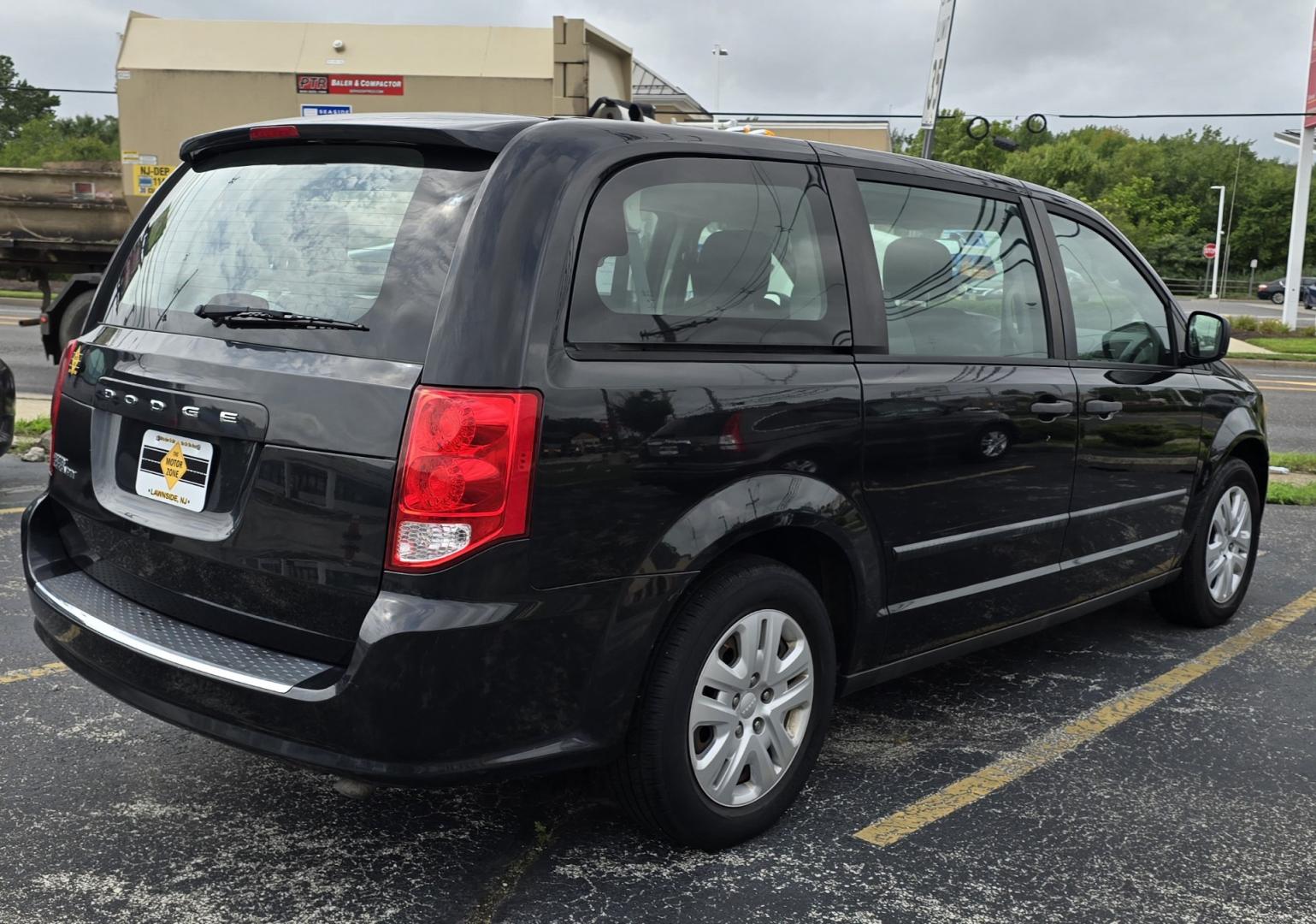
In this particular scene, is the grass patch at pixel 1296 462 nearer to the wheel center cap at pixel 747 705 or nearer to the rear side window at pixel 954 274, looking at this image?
the rear side window at pixel 954 274

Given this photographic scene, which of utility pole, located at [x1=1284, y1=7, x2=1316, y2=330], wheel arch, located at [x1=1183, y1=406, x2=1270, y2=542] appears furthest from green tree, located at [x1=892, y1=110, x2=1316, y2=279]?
wheel arch, located at [x1=1183, y1=406, x2=1270, y2=542]

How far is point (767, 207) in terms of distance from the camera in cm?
314

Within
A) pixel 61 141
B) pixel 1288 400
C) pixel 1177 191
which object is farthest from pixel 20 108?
pixel 1288 400

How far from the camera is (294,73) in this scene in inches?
Answer: 499

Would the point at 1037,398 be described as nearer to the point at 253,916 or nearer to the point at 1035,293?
the point at 1035,293

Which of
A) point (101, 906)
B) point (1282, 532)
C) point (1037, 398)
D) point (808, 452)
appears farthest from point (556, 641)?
point (1282, 532)

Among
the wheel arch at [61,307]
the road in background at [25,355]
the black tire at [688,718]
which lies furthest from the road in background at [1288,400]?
the road in background at [25,355]

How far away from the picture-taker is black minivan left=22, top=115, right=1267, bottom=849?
248 centimetres

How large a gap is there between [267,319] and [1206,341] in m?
3.64

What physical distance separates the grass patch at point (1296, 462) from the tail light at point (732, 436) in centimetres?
782

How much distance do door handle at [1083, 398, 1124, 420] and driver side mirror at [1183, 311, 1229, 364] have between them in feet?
2.27

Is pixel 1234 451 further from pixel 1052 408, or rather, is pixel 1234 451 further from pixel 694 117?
pixel 694 117

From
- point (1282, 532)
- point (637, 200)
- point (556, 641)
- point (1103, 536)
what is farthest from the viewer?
point (1282, 532)

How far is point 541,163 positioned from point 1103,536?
2577mm
